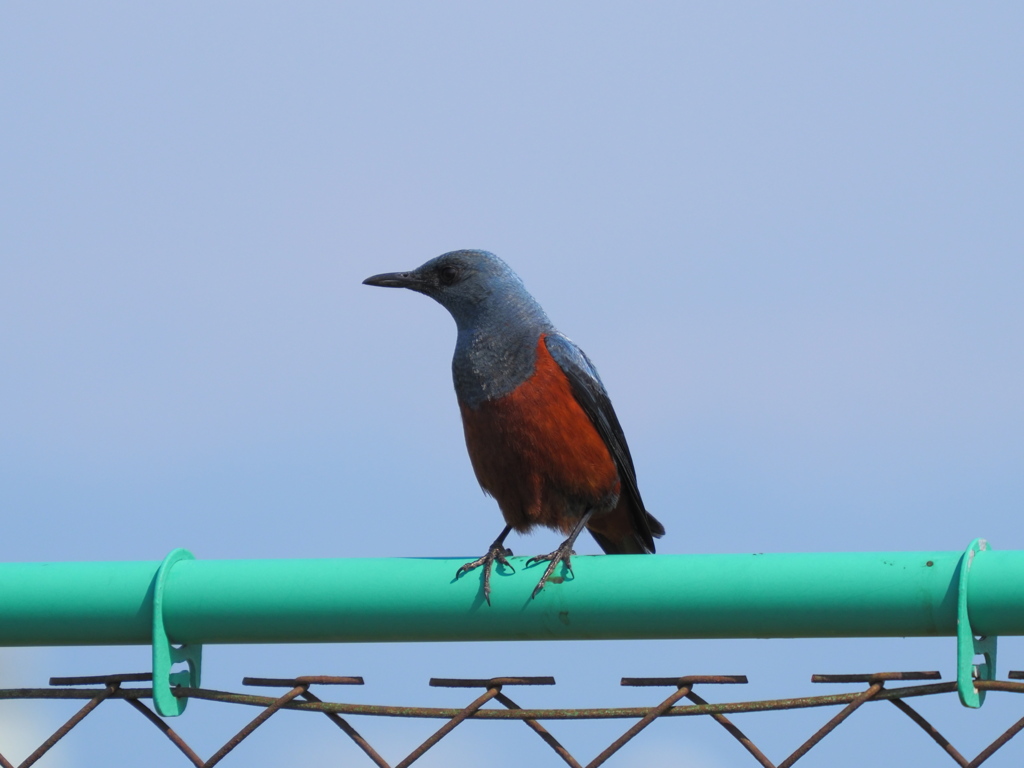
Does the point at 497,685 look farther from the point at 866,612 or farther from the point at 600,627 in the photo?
the point at 866,612

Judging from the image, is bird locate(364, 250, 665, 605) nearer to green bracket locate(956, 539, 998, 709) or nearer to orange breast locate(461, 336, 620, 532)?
orange breast locate(461, 336, 620, 532)

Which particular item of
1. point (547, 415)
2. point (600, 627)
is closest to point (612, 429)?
point (547, 415)

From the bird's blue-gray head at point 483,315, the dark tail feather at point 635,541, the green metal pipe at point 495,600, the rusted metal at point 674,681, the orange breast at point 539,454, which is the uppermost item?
the bird's blue-gray head at point 483,315

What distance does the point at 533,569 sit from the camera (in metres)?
2.06

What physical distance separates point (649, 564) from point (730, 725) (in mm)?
298

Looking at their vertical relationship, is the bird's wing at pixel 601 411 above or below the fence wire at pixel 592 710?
above

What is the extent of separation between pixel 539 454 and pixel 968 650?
2874mm

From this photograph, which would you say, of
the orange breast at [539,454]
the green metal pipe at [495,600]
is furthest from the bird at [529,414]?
the green metal pipe at [495,600]

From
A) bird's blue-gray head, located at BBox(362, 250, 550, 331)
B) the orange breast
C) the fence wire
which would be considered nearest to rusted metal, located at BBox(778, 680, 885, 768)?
the fence wire

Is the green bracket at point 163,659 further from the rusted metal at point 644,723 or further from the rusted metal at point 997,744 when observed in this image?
the rusted metal at point 997,744

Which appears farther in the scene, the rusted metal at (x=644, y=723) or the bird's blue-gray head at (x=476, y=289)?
the bird's blue-gray head at (x=476, y=289)

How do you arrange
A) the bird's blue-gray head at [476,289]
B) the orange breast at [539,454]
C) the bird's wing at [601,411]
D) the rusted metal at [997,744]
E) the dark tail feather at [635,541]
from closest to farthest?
the rusted metal at [997,744] < the orange breast at [539,454] < the bird's wing at [601,411] < the bird's blue-gray head at [476,289] < the dark tail feather at [635,541]

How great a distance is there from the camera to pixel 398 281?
17.7ft

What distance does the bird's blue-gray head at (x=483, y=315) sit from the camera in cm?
480
